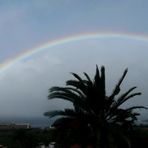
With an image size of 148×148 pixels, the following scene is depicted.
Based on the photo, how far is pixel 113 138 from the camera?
2539 cm

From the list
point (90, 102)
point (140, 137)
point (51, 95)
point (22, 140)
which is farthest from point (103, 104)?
point (22, 140)

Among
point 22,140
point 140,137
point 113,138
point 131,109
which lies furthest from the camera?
point 22,140

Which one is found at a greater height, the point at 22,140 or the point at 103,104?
the point at 22,140

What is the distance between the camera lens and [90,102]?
2614 centimetres

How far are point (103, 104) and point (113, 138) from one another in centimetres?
194

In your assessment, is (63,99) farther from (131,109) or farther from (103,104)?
(131,109)

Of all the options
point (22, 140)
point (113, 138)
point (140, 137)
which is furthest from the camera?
point (22, 140)

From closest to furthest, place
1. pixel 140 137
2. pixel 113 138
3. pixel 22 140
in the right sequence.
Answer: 1. pixel 113 138
2. pixel 140 137
3. pixel 22 140

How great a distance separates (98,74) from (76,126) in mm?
2995

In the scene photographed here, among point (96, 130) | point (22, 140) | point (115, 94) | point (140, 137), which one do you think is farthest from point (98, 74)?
point (22, 140)

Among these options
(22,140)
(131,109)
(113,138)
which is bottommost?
(113,138)

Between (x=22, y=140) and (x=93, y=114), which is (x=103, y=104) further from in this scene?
(x=22, y=140)

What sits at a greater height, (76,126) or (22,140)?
(22,140)

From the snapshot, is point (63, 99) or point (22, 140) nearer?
point (63, 99)
